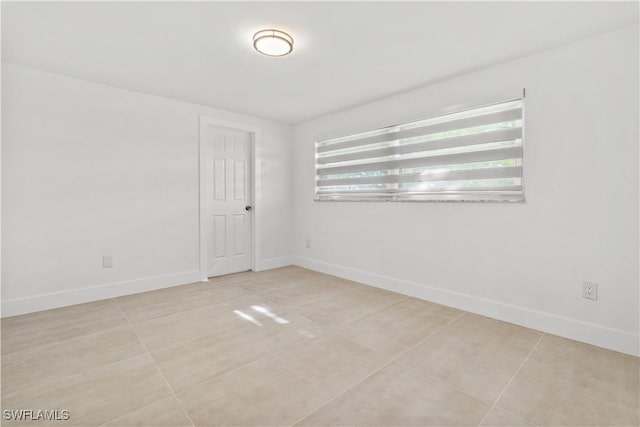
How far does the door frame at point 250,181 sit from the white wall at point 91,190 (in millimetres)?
64

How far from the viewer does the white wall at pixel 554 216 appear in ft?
7.18

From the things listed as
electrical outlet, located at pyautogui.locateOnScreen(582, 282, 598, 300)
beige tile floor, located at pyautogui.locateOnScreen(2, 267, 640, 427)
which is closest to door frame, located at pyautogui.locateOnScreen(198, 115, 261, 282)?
beige tile floor, located at pyautogui.locateOnScreen(2, 267, 640, 427)

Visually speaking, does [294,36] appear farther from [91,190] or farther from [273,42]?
[91,190]

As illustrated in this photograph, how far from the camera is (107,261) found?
335cm

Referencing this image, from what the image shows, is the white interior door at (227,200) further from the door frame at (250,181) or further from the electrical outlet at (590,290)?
the electrical outlet at (590,290)

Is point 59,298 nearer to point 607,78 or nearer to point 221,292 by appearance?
point 221,292

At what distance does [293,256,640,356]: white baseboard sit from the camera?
2.20 m

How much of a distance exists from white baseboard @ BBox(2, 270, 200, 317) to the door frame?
1.11 feet

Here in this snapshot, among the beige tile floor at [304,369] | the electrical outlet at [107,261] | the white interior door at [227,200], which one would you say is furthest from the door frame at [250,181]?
the beige tile floor at [304,369]

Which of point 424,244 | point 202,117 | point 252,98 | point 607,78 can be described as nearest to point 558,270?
point 424,244

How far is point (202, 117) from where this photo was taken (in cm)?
401

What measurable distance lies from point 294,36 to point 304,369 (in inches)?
92.4

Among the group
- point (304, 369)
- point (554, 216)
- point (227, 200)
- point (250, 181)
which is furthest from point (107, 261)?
point (554, 216)

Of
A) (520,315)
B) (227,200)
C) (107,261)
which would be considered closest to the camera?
(520,315)
